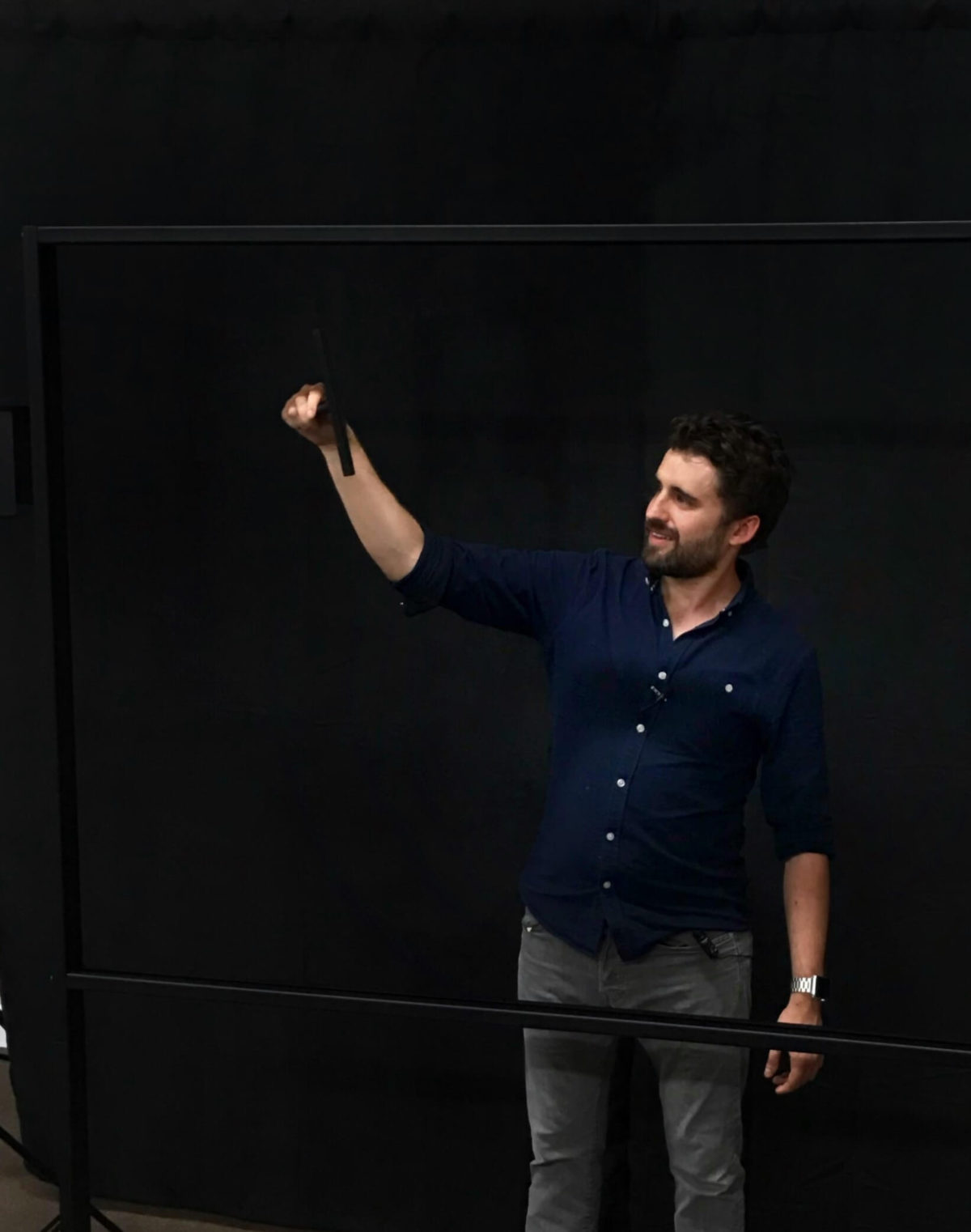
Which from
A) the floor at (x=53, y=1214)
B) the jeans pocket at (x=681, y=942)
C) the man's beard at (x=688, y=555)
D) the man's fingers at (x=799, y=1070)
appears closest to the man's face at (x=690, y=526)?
the man's beard at (x=688, y=555)

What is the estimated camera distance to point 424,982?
102 inches

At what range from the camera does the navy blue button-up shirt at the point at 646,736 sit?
2.01 meters

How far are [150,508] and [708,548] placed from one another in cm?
98

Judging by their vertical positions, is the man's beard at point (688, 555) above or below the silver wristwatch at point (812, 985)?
above

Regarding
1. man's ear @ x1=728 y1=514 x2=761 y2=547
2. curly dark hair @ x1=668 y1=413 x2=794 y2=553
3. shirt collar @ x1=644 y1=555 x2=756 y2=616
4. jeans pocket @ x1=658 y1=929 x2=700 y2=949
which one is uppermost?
curly dark hair @ x1=668 y1=413 x2=794 y2=553

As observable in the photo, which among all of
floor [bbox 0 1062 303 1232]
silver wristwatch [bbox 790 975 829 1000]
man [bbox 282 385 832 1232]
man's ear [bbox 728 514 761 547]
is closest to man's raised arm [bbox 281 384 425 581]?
man [bbox 282 385 832 1232]

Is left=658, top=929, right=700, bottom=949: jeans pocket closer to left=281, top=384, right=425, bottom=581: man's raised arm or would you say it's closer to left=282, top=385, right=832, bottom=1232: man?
left=282, top=385, right=832, bottom=1232: man

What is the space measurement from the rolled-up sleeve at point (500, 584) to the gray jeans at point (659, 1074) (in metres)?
0.41

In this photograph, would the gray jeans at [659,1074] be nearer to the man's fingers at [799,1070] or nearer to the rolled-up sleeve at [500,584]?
the man's fingers at [799,1070]

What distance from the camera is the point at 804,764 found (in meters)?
→ 2.00

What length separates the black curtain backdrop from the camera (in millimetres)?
2287

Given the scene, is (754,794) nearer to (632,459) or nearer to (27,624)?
(632,459)

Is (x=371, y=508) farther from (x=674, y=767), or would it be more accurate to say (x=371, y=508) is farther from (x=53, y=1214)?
(x=53, y=1214)

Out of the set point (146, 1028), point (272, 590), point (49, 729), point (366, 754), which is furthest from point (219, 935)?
point (49, 729)
